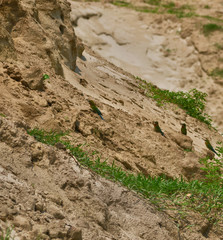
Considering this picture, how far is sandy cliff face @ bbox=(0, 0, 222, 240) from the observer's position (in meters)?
3.02

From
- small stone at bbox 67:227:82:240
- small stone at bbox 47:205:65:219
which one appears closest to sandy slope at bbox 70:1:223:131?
small stone at bbox 47:205:65:219

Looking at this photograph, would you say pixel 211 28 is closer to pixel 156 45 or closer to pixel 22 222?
pixel 156 45

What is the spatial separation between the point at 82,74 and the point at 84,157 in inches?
194

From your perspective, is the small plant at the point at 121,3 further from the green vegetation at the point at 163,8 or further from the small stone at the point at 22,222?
the small stone at the point at 22,222

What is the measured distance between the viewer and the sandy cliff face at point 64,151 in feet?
9.91

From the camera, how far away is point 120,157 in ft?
18.0

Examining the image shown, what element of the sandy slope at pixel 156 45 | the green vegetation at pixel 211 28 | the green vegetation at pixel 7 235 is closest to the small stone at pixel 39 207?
the green vegetation at pixel 7 235

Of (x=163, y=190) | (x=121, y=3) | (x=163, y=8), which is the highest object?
(x=163, y=8)

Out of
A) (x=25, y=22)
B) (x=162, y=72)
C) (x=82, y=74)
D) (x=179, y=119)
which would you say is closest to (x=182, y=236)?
(x=25, y=22)

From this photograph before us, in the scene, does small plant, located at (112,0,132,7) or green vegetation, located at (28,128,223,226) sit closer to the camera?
green vegetation, located at (28,128,223,226)

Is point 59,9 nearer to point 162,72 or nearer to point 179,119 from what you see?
point 179,119

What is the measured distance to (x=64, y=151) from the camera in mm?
3900

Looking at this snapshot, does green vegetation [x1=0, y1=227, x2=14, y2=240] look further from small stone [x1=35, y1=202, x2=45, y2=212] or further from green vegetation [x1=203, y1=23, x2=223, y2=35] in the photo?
green vegetation [x1=203, y1=23, x2=223, y2=35]

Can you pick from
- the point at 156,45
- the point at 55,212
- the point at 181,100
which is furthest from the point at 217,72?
the point at 55,212
